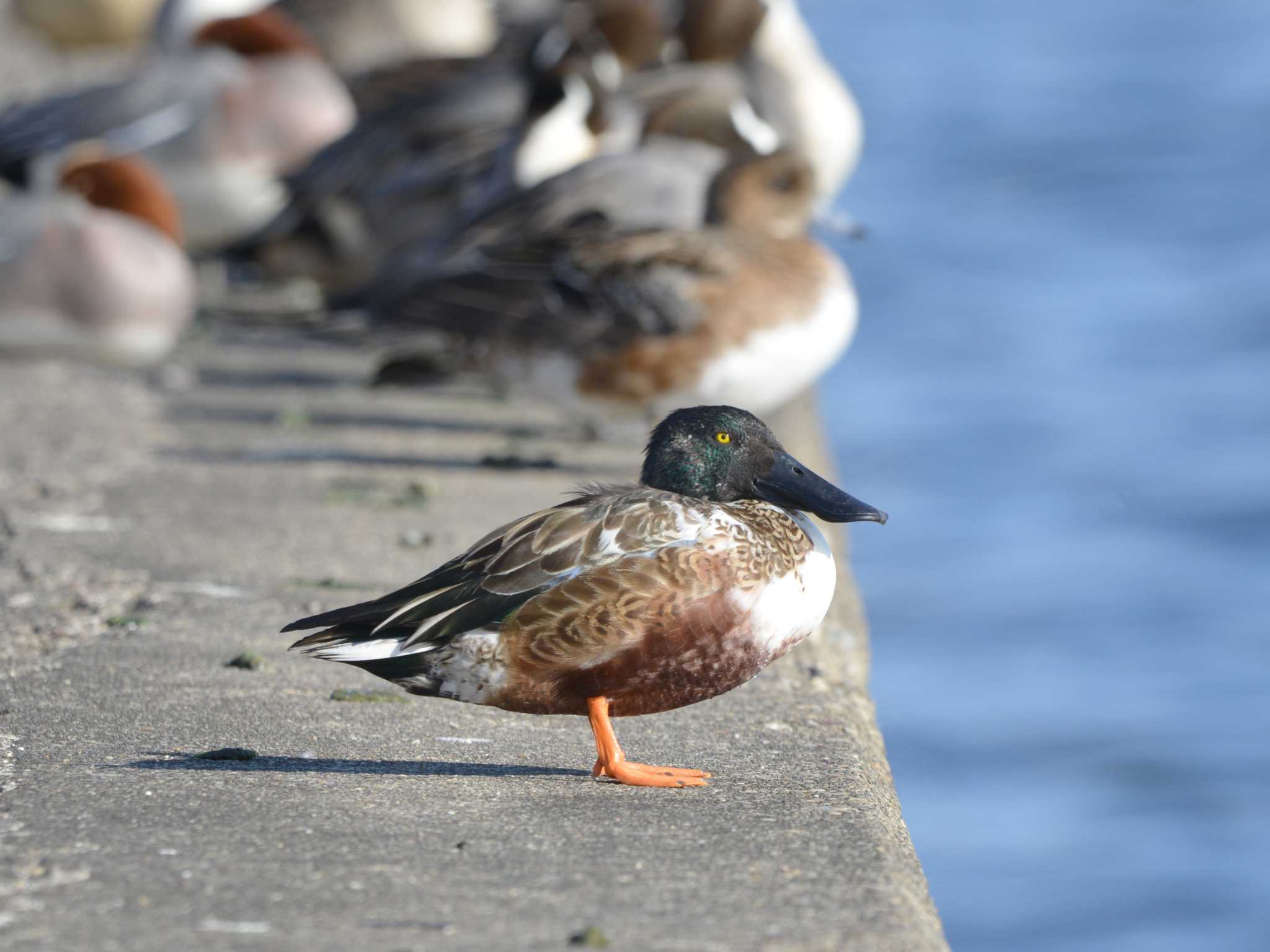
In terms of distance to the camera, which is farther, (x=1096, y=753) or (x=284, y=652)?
(x=1096, y=753)

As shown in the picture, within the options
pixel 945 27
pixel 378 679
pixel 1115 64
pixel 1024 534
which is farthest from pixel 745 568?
pixel 945 27

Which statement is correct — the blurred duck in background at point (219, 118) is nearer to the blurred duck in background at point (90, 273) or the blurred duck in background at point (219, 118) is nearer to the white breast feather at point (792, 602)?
the blurred duck in background at point (90, 273)

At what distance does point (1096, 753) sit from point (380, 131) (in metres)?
4.14

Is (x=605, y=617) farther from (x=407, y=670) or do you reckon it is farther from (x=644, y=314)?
(x=644, y=314)

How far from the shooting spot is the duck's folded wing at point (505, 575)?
3.28m

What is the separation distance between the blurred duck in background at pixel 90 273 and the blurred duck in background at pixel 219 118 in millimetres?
1425

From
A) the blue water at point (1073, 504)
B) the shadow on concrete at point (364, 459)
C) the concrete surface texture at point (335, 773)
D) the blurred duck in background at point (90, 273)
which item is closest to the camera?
the concrete surface texture at point (335, 773)

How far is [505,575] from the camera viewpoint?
10.9ft

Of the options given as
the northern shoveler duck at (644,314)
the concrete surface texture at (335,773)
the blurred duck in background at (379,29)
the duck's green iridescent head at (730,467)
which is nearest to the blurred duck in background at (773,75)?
the northern shoveler duck at (644,314)

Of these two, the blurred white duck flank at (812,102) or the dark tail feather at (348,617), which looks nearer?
the dark tail feather at (348,617)

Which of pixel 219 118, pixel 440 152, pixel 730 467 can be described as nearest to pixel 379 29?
pixel 219 118

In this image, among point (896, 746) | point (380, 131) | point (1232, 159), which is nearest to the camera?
point (896, 746)

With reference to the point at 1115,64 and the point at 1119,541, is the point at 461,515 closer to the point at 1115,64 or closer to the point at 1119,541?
the point at 1119,541

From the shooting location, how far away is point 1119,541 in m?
9.55
